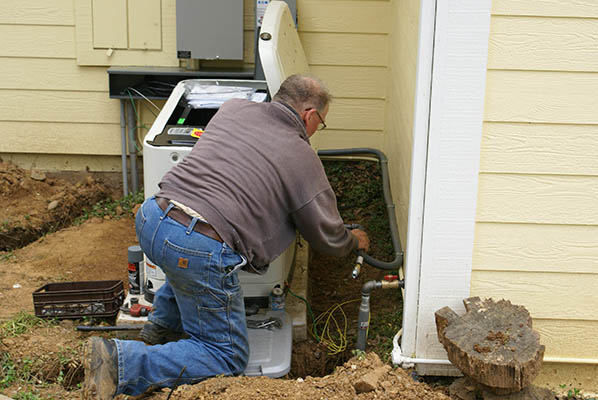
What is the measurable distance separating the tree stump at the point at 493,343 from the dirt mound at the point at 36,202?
329 centimetres

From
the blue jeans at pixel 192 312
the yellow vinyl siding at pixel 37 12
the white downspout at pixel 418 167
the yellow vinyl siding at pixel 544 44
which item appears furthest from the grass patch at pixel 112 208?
the yellow vinyl siding at pixel 544 44

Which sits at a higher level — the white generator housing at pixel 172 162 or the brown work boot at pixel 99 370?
the white generator housing at pixel 172 162

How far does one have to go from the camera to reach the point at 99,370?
288 cm

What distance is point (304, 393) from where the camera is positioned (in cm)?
294

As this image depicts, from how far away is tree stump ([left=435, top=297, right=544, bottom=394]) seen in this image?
2721 millimetres

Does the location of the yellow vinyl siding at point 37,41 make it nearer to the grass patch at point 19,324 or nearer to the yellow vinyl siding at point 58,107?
the yellow vinyl siding at point 58,107

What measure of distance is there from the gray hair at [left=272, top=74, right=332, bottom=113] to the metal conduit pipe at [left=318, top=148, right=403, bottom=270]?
2.99 ft

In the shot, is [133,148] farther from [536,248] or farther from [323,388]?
[536,248]

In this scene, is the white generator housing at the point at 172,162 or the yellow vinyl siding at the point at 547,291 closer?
the yellow vinyl siding at the point at 547,291

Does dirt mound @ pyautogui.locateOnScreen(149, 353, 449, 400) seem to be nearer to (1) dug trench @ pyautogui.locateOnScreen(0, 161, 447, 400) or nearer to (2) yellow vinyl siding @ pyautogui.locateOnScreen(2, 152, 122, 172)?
(1) dug trench @ pyautogui.locateOnScreen(0, 161, 447, 400)

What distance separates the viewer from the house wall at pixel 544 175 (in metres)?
2.84

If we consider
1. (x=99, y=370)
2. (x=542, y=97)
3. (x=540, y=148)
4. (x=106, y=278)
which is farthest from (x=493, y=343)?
(x=106, y=278)

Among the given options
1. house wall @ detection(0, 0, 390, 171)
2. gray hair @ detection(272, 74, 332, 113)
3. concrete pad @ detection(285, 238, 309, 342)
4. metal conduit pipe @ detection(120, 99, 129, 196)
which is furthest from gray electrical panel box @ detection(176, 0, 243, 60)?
gray hair @ detection(272, 74, 332, 113)

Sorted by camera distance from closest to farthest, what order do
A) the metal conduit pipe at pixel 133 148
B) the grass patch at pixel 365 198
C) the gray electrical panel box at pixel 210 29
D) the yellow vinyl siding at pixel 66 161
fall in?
the grass patch at pixel 365 198 → the gray electrical panel box at pixel 210 29 → the metal conduit pipe at pixel 133 148 → the yellow vinyl siding at pixel 66 161
